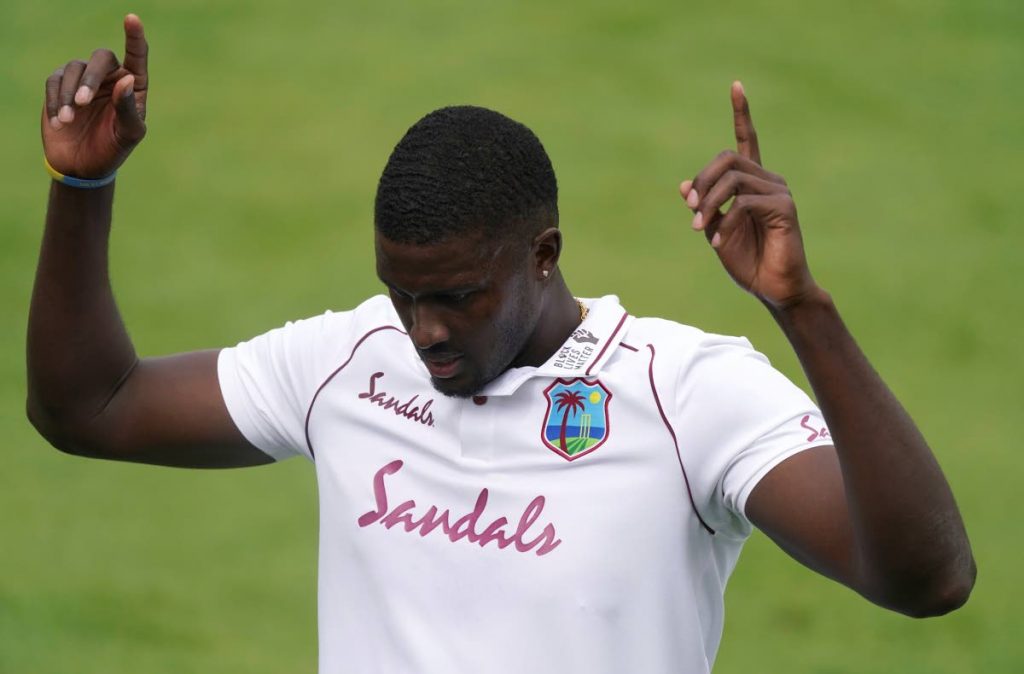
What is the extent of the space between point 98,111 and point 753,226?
118cm

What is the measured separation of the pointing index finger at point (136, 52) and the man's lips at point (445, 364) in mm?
693

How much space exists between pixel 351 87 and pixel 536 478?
6.11m

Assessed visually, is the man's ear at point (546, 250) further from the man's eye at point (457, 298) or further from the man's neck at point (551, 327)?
the man's eye at point (457, 298)

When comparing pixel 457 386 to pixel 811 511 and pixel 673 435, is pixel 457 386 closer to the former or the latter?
pixel 673 435

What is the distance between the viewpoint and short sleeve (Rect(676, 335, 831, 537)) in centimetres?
250

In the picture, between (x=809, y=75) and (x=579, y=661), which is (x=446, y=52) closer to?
(x=809, y=75)

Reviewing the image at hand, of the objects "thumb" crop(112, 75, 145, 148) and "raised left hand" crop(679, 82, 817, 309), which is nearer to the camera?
"raised left hand" crop(679, 82, 817, 309)

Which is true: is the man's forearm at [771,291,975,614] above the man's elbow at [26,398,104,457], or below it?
below

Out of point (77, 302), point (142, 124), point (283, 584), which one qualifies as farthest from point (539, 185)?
point (283, 584)

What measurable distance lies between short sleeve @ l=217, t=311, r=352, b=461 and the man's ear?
41 cm

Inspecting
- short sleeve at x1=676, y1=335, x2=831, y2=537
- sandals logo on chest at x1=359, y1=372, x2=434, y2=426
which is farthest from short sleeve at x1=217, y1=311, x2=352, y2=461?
short sleeve at x1=676, y1=335, x2=831, y2=537

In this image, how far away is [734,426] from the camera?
2.54 metres

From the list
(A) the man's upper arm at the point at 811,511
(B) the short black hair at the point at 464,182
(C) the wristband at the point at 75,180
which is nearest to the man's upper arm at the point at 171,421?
(C) the wristband at the point at 75,180

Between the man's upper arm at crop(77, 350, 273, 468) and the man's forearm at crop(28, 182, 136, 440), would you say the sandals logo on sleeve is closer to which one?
the man's upper arm at crop(77, 350, 273, 468)
